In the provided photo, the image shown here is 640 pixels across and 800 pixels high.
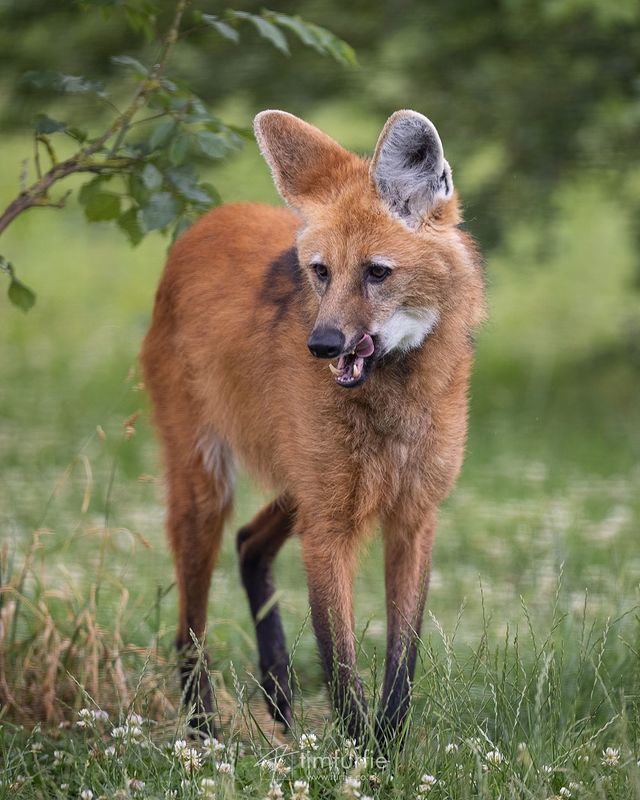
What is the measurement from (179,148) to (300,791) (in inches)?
63.9

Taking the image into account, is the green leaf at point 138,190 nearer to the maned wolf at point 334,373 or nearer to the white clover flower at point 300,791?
the maned wolf at point 334,373

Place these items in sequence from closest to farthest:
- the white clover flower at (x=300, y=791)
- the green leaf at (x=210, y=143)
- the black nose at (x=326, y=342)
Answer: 1. the white clover flower at (x=300, y=791)
2. the black nose at (x=326, y=342)
3. the green leaf at (x=210, y=143)

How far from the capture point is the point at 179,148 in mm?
3201

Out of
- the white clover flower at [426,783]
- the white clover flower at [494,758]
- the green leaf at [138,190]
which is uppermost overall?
the green leaf at [138,190]

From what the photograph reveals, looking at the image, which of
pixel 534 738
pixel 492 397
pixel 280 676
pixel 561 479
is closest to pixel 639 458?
pixel 561 479

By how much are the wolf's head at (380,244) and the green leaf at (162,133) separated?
0.74 ft

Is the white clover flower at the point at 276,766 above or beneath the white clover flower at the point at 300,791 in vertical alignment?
beneath

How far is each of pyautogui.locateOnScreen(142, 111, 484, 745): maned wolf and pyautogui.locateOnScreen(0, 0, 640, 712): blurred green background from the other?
2.47 feet

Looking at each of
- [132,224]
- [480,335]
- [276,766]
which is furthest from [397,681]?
[480,335]

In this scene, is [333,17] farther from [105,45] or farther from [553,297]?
[553,297]

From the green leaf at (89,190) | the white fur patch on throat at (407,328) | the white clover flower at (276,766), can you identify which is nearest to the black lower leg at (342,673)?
the white clover flower at (276,766)

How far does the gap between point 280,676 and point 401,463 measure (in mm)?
1107

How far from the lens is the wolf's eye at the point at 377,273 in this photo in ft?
9.86

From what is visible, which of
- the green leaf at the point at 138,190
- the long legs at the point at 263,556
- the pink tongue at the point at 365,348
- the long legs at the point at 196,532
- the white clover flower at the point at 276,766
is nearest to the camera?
the white clover flower at the point at 276,766
